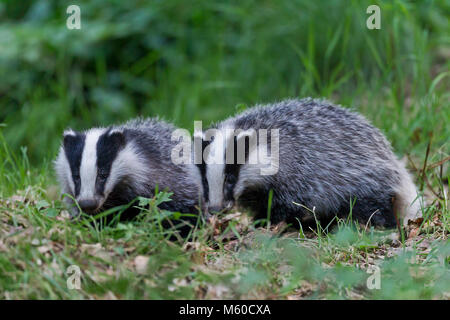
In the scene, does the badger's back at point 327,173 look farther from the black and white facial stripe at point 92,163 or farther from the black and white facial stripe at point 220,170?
the black and white facial stripe at point 92,163

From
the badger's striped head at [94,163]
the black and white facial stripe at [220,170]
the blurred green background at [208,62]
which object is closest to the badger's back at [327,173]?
the black and white facial stripe at [220,170]

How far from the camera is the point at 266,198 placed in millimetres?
4668

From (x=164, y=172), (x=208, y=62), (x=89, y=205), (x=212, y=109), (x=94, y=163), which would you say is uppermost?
(x=208, y=62)

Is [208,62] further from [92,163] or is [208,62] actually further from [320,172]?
[92,163]

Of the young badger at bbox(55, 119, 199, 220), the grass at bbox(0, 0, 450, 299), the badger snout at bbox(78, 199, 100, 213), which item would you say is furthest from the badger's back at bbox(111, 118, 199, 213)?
the badger snout at bbox(78, 199, 100, 213)

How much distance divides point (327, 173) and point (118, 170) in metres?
1.62

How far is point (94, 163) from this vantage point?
13.3 ft

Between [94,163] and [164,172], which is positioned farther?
[164,172]

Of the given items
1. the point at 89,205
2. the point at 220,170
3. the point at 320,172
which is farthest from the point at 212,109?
the point at 89,205

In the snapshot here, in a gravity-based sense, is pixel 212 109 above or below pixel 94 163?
above

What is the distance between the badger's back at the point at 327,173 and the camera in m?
4.64

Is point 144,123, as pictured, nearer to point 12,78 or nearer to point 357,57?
point 357,57

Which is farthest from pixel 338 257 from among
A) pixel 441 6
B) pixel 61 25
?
pixel 61 25

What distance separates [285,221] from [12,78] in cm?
577
